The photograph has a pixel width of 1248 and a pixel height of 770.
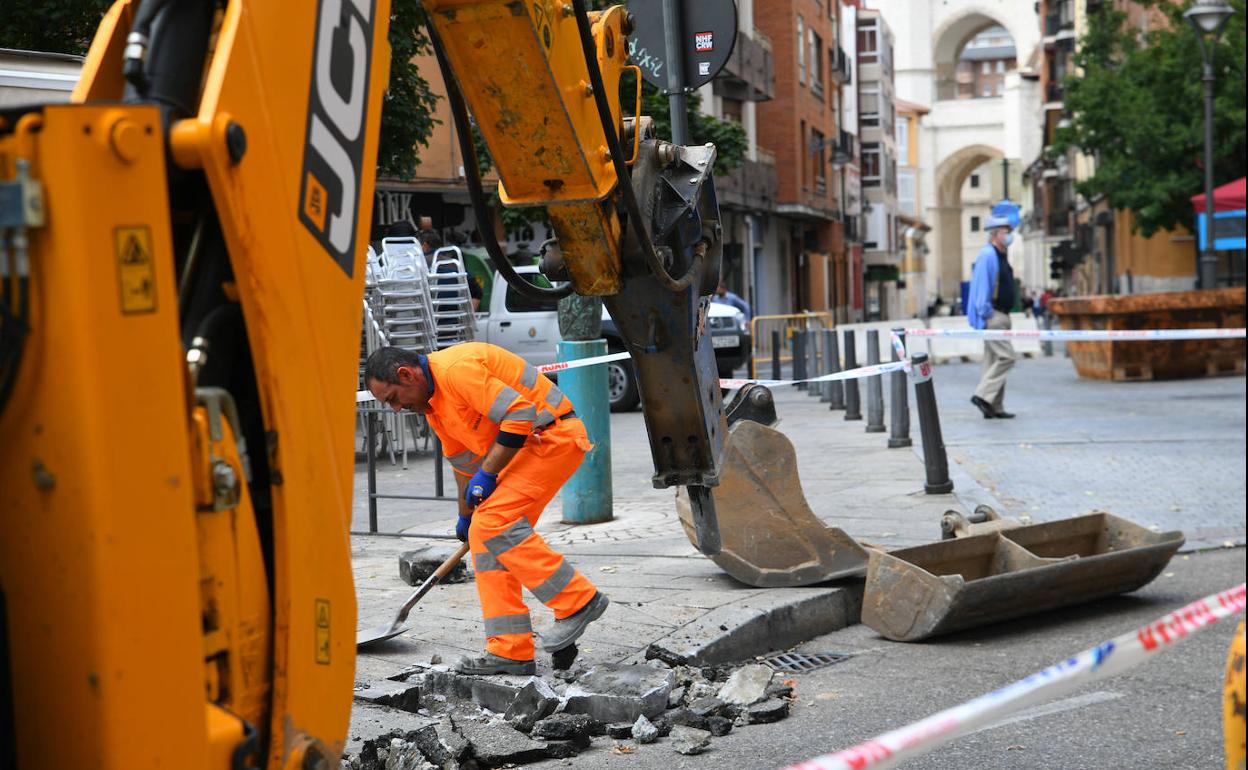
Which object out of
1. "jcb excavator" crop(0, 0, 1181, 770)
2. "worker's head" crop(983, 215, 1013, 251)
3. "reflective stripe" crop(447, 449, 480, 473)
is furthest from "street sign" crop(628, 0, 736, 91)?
"worker's head" crop(983, 215, 1013, 251)

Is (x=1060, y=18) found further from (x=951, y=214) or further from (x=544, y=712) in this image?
(x=544, y=712)

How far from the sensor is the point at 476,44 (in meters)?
3.70

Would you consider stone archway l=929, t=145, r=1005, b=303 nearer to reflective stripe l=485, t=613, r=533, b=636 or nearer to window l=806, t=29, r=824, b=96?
window l=806, t=29, r=824, b=96

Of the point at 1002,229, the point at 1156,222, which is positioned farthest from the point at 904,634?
the point at 1156,222

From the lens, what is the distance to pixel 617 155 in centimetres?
413

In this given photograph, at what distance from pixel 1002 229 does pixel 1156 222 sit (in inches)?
771

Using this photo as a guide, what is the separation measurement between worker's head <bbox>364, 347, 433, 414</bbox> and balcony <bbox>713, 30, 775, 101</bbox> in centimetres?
3066

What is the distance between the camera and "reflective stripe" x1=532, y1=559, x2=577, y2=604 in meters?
5.66

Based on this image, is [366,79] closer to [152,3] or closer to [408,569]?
[152,3]

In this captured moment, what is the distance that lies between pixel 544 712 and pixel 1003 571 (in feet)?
8.45

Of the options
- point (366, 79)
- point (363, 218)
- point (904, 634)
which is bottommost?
point (904, 634)

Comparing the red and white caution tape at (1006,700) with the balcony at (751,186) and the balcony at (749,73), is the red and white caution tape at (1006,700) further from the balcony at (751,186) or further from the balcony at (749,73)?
the balcony at (749,73)

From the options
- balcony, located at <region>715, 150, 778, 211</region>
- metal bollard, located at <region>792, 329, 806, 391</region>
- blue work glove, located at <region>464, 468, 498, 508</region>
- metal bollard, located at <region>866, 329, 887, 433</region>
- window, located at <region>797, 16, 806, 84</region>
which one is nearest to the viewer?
blue work glove, located at <region>464, 468, 498, 508</region>

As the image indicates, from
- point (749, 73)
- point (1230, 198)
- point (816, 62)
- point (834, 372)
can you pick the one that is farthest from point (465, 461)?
point (816, 62)
